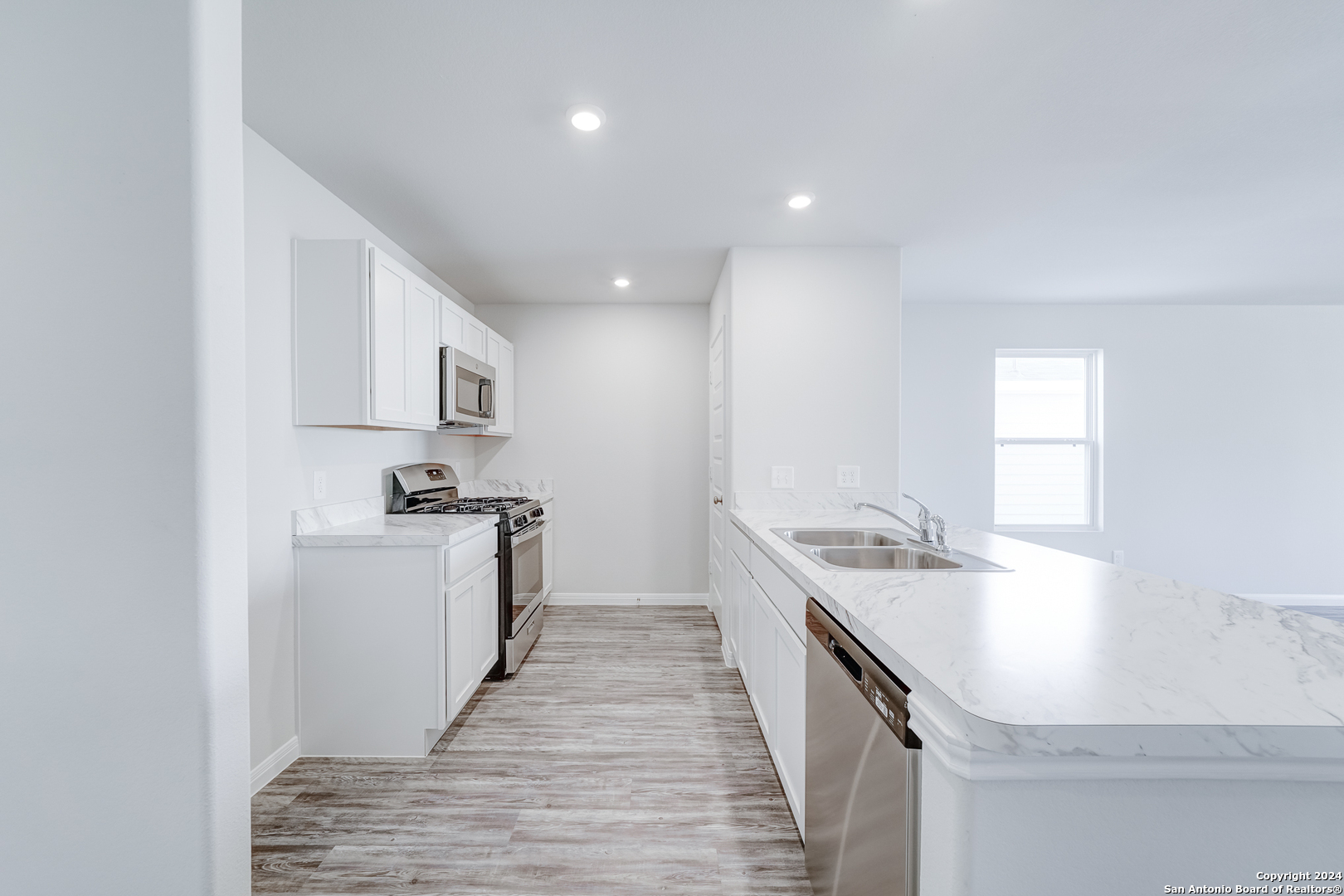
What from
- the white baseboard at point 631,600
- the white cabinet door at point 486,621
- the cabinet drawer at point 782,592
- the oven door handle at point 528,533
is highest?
the cabinet drawer at point 782,592

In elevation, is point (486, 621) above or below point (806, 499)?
below

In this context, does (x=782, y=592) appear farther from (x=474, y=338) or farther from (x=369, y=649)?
(x=474, y=338)

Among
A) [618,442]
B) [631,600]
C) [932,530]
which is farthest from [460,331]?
[932,530]

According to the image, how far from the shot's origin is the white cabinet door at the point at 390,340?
7.74 feet

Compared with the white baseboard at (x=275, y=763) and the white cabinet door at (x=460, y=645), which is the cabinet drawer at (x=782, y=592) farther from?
the white baseboard at (x=275, y=763)

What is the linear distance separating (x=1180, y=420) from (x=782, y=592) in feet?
Result: 16.2

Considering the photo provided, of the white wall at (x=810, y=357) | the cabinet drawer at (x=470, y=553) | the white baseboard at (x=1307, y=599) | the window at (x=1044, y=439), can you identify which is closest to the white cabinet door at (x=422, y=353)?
the cabinet drawer at (x=470, y=553)

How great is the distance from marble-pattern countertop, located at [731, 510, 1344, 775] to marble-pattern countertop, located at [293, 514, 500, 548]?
1.61 meters

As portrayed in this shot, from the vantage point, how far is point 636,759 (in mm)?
2256

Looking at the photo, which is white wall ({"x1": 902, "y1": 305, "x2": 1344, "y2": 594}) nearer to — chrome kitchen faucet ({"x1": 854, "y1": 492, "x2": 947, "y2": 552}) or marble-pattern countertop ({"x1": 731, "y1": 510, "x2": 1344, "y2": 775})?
chrome kitchen faucet ({"x1": 854, "y1": 492, "x2": 947, "y2": 552})

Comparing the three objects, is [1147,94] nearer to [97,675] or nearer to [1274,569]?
[97,675]

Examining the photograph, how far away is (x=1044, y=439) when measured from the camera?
4715 millimetres

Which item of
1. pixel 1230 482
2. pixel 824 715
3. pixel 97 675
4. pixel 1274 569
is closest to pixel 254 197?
pixel 97 675

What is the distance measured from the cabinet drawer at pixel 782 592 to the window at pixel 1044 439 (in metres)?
3.48
